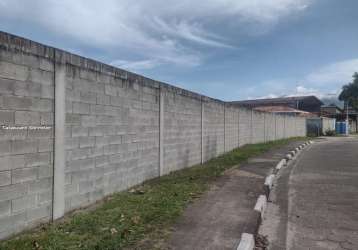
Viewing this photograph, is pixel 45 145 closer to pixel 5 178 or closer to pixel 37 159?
pixel 37 159

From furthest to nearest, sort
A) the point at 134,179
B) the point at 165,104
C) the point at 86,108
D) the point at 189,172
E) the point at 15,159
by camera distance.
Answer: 1. the point at 189,172
2. the point at 165,104
3. the point at 134,179
4. the point at 86,108
5. the point at 15,159

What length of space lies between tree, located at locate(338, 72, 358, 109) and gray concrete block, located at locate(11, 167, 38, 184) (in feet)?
223

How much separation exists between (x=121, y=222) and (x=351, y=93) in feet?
226

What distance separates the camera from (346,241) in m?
5.16

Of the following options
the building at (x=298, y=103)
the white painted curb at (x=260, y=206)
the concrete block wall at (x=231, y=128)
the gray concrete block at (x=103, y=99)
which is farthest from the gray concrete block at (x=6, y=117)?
the building at (x=298, y=103)

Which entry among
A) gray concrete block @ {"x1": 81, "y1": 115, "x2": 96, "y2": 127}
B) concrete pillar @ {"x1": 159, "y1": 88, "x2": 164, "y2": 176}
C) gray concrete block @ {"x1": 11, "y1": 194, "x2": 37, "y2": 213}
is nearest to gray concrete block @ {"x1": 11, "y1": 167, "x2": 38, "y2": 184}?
gray concrete block @ {"x1": 11, "y1": 194, "x2": 37, "y2": 213}

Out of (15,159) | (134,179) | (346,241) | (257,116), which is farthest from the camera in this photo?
(257,116)

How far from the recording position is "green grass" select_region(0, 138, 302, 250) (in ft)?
14.8

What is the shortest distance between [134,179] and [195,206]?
6.48ft

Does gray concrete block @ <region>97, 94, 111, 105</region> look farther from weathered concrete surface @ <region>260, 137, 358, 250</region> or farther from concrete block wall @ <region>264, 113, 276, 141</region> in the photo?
concrete block wall @ <region>264, 113, 276, 141</region>

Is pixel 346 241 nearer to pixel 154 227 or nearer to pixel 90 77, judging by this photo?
pixel 154 227

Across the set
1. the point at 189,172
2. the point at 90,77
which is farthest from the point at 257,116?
the point at 90,77

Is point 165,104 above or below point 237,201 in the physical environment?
above

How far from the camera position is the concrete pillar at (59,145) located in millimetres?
5516
